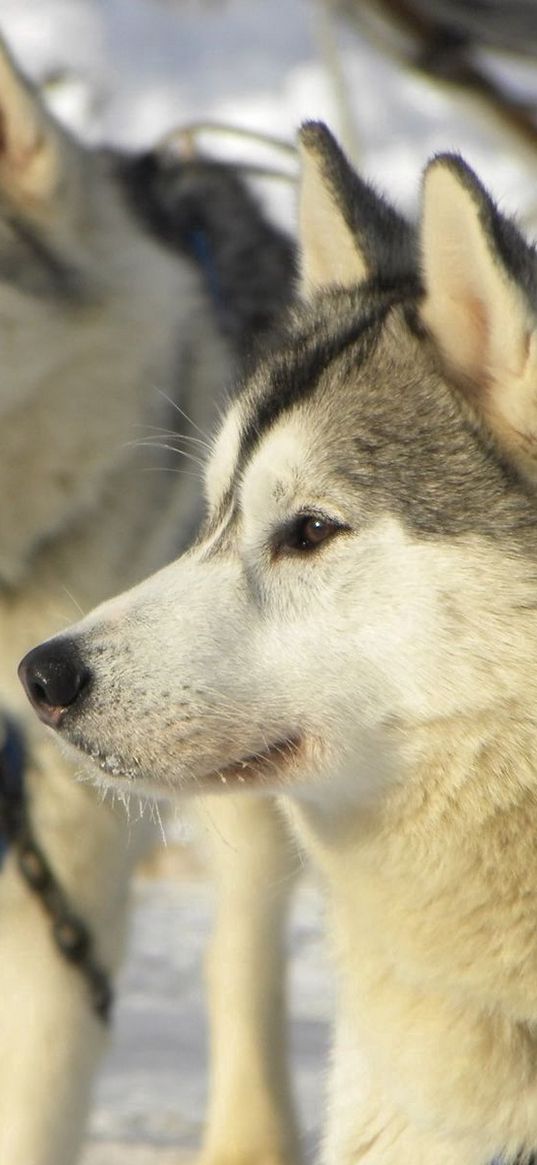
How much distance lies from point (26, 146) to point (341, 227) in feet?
3.33

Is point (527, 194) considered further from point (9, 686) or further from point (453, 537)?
point (453, 537)

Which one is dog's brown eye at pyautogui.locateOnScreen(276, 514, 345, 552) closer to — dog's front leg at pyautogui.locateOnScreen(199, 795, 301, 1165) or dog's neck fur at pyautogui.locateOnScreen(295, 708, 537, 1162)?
dog's neck fur at pyautogui.locateOnScreen(295, 708, 537, 1162)

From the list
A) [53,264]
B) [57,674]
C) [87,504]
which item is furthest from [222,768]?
[53,264]

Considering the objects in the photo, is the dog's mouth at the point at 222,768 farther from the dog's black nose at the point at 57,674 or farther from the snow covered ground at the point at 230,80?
the snow covered ground at the point at 230,80

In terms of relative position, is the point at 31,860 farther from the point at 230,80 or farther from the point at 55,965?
the point at 230,80

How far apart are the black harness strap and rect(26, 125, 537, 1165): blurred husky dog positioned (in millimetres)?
876

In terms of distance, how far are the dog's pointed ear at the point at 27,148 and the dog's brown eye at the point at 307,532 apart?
4.32 feet

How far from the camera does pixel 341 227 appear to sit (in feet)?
7.36

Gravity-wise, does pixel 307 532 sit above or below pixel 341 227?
below

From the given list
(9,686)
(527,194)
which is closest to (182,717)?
(9,686)

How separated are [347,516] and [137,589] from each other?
263 millimetres

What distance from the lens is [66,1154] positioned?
276cm

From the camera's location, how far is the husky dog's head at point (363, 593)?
1.85m

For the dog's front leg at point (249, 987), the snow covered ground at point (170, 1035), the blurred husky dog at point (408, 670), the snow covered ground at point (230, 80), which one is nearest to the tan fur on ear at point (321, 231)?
the blurred husky dog at point (408, 670)
